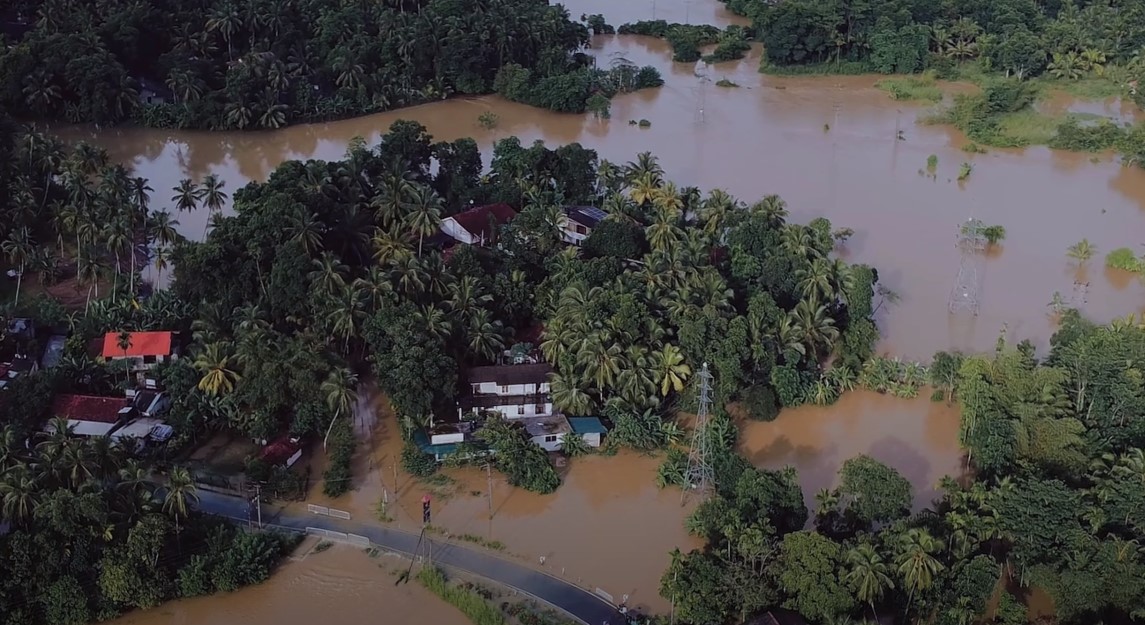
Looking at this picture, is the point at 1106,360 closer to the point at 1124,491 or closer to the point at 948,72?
the point at 1124,491

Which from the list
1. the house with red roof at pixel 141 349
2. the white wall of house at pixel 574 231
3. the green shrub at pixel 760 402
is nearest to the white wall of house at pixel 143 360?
the house with red roof at pixel 141 349

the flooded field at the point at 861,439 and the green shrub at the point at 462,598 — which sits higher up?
the flooded field at the point at 861,439

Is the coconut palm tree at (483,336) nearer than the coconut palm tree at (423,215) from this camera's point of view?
Yes

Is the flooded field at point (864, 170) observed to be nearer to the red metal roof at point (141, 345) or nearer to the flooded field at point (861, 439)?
the flooded field at point (861, 439)

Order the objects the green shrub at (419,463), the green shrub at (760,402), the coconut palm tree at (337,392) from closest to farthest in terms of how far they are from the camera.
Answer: the green shrub at (419,463), the coconut palm tree at (337,392), the green shrub at (760,402)

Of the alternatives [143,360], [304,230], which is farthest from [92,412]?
[304,230]

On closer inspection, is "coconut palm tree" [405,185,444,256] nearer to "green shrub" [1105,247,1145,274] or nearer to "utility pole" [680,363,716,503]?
"utility pole" [680,363,716,503]

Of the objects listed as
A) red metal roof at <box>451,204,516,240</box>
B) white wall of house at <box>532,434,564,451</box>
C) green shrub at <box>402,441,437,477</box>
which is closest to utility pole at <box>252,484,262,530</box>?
green shrub at <box>402,441,437,477</box>
